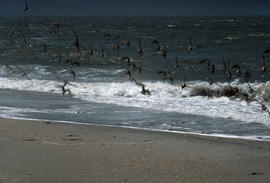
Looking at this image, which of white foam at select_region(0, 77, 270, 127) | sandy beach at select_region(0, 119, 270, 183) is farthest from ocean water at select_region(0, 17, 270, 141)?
sandy beach at select_region(0, 119, 270, 183)

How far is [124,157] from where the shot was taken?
534 centimetres

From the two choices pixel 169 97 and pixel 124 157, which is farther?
pixel 169 97

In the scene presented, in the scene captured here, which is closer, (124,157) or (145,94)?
(124,157)

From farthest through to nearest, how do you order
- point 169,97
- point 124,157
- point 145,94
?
point 145,94 < point 169,97 < point 124,157

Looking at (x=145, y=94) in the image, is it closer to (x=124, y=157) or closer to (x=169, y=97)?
(x=169, y=97)

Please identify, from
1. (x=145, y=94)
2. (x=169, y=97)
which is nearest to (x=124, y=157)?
(x=169, y=97)

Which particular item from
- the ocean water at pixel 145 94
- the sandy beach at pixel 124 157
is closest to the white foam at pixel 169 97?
the ocean water at pixel 145 94

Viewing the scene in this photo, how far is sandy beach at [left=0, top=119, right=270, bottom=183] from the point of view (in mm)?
4634

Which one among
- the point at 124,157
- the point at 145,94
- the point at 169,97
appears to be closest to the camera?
the point at 124,157

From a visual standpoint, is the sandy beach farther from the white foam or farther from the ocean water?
the white foam

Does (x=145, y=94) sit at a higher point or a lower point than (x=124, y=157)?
lower

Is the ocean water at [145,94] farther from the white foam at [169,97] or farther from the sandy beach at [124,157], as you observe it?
the sandy beach at [124,157]

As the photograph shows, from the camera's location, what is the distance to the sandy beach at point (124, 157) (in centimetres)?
463

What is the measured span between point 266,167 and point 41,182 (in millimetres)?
2439
